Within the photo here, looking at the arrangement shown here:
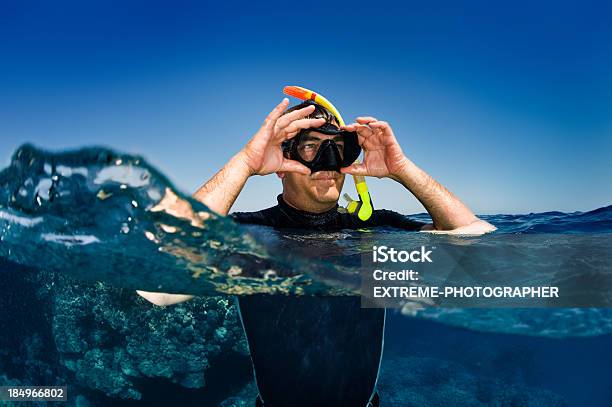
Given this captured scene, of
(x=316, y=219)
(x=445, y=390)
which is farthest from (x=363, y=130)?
(x=445, y=390)

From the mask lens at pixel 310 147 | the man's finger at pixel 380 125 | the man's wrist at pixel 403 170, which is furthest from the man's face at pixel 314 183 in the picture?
the man's wrist at pixel 403 170

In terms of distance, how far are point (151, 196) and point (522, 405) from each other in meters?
19.9

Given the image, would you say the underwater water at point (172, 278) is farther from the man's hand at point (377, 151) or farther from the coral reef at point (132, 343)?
the man's hand at point (377, 151)

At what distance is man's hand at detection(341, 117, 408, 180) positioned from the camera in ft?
A: 12.4

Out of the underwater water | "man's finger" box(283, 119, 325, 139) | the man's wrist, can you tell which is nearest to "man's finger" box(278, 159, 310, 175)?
"man's finger" box(283, 119, 325, 139)

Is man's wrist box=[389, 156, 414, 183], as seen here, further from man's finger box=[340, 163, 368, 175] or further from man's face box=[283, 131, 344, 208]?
man's face box=[283, 131, 344, 208]

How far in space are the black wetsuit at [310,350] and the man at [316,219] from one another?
11 millimetres

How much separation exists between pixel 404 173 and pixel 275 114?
1.42 meters

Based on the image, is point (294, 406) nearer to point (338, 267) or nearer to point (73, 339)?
point (338, 267)

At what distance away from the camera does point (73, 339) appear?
14312 mm

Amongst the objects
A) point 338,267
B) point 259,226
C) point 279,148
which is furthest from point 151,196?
point 338,267

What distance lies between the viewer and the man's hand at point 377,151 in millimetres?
3792

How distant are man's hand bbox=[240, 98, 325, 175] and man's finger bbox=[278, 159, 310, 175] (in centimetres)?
15

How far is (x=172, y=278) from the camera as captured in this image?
17.1 feet
